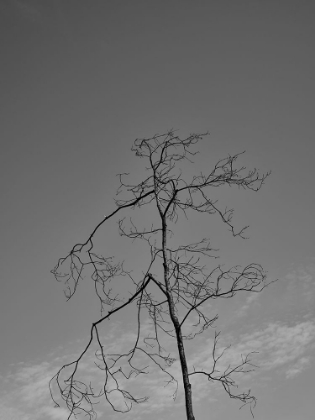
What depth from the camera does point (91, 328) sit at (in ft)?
10.9

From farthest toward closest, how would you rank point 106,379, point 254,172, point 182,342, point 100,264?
point 100,264, point 254,172, point 106,379, point 182,342

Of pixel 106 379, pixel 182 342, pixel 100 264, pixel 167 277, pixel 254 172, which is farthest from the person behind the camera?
pixel 100 264

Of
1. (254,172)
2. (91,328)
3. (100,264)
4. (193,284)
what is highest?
(254,172)

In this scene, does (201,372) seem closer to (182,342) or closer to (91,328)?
(182,342)

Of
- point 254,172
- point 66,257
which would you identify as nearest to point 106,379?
point 66,257

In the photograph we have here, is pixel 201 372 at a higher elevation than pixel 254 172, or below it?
below

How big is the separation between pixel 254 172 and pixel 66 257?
6.54 ft

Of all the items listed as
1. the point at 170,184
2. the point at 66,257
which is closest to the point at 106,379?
the point at 66,257

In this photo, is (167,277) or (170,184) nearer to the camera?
(167,277)

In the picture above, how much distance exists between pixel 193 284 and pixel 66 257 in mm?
1299

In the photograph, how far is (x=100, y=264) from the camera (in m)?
4.04

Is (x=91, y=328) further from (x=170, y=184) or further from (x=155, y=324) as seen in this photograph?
(x=170, y=184)

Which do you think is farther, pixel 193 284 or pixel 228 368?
pixel 193 284

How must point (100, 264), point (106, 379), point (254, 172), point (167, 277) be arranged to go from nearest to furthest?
point (167, 277) → point (106, 379) → point (254, 172) → point (100, 264)
